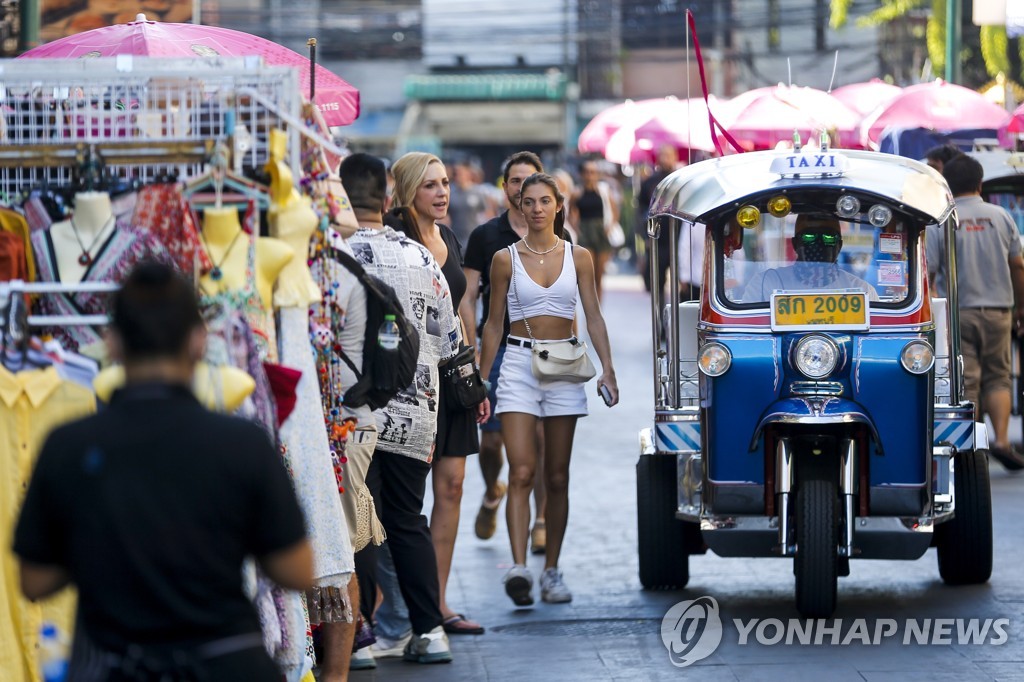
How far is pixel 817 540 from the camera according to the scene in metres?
6.81

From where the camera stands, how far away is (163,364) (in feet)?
10.8

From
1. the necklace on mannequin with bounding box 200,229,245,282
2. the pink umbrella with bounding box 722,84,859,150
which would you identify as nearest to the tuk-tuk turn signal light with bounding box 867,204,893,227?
the necklace on mannequin with bounding box 200,229,245,282

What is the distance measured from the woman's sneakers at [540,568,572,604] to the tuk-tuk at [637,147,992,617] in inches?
30.1

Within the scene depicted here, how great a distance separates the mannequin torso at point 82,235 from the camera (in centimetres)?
496

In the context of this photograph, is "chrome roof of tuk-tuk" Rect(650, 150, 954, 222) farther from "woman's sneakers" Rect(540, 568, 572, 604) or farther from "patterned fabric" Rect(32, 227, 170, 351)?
"patterned fabric" Rect(32, 227, 170, 351)

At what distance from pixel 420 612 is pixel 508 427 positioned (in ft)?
4.45

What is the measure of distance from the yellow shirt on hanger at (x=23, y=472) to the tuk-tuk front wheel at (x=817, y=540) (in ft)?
10.6

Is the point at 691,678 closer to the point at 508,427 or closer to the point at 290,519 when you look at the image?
the point at 508,427

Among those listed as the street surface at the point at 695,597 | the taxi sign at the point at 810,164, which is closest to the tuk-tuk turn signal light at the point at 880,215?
the taxi sign at the point at 810,164

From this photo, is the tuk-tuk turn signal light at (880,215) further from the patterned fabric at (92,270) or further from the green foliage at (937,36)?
the green foliage at (937,36)

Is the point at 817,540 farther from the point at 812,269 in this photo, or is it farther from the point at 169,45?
the point at 169,45

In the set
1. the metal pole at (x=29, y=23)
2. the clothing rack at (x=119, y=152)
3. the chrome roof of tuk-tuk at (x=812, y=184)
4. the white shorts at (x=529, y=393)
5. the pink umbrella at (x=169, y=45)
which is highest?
the metal pole at (x=29, y=23)

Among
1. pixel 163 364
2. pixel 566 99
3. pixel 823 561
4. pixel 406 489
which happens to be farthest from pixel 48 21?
pixel 566 99

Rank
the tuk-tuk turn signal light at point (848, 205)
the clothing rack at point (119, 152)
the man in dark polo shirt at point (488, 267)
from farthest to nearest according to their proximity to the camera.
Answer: the man in dark polo shirt at point (488, 267), the tuk-tuk turn signal light at point (848, 205), the clothing rack at point (119, 152)
